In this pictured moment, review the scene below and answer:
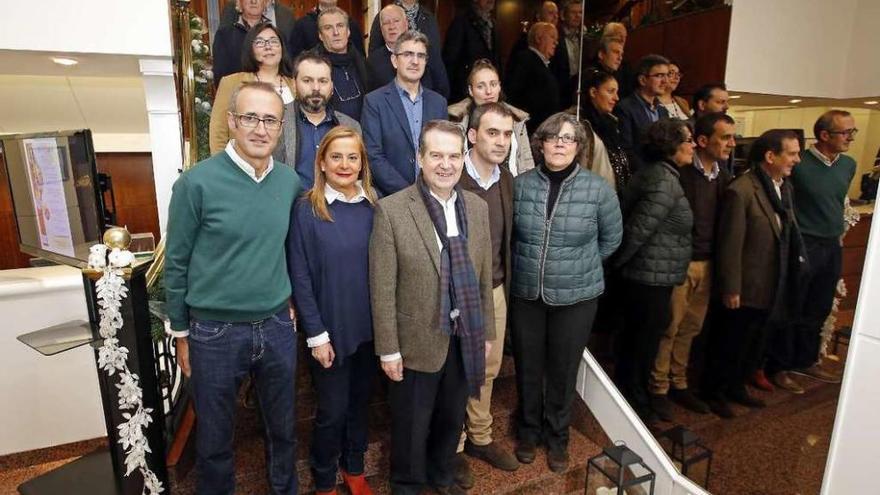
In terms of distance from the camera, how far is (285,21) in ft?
10.8

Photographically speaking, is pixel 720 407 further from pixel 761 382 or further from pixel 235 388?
pixel 235 388

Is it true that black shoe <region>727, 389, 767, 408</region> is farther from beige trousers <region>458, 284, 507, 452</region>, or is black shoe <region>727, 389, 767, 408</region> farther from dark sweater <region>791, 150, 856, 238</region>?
beige trousers <region>458, 284, 507, 452</region>

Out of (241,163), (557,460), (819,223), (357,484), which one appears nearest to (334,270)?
(241,163)

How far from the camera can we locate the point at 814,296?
1976 mm

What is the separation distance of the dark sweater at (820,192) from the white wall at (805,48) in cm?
24

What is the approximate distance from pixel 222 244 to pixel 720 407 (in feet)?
7.29

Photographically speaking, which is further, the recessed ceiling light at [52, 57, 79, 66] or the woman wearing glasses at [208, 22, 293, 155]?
the recessed ceiling light at [52, 57, 79, 66]

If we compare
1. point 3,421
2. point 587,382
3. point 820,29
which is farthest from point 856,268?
point 3,421

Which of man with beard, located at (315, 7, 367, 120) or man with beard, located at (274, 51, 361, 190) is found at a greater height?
man with beard, located at (315, 7, 367, 120)

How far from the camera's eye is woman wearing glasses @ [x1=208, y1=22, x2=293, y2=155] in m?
2.42

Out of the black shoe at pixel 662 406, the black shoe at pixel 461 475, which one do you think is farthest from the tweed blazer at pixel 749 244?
the black shoe at pixel 461 475

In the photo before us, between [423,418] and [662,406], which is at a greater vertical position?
[423,418]

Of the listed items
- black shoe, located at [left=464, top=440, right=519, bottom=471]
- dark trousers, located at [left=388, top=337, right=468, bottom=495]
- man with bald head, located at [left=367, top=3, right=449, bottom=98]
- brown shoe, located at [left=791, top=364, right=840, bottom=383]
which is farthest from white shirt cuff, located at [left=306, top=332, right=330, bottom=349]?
brown shoe, located at [left=791, top=364, right=840, bottom=383]

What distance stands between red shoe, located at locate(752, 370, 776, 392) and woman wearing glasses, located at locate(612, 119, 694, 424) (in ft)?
1.46
